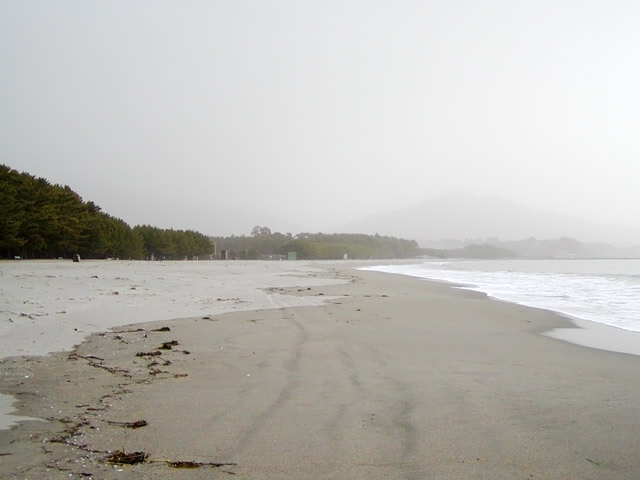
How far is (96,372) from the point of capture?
18.4ft

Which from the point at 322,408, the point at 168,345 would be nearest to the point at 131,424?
the point at 322,408

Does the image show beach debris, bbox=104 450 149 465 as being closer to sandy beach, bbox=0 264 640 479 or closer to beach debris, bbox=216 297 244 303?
sandy beach, bbox=0 264 640 479

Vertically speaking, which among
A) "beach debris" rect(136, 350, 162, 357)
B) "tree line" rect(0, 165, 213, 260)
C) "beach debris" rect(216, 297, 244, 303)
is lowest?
"beach debris" rect(136, 350, 162, 357)

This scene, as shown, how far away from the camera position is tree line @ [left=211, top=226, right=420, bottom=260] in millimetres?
117938

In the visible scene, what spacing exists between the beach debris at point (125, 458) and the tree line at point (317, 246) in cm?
10173

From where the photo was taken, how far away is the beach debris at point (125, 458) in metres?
3.23

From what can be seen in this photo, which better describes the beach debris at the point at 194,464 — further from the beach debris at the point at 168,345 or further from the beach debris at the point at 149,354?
the beach debris at the point at 168,345

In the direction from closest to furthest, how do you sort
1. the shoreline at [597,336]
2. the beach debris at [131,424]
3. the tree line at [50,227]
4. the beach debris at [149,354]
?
the beach debris at [131,424] < the beach debris at [149,354] < the shoreline at [597,336] < the tree line at [50,227]

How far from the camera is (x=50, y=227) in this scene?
43.1 metres

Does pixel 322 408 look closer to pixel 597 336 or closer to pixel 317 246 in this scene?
pixel 597 336

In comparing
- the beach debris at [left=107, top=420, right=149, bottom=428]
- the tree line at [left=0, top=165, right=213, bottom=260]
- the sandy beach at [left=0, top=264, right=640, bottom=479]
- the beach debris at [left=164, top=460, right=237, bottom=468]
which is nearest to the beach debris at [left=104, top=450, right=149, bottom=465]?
the sandy beach at [left=0, top=264, right=640, bottom=479]

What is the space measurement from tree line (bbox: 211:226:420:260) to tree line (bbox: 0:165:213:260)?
45.8 metres

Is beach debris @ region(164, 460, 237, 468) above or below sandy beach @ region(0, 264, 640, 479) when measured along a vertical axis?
below

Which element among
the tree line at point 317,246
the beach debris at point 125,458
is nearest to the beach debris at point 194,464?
the beach debris at point 125,458
